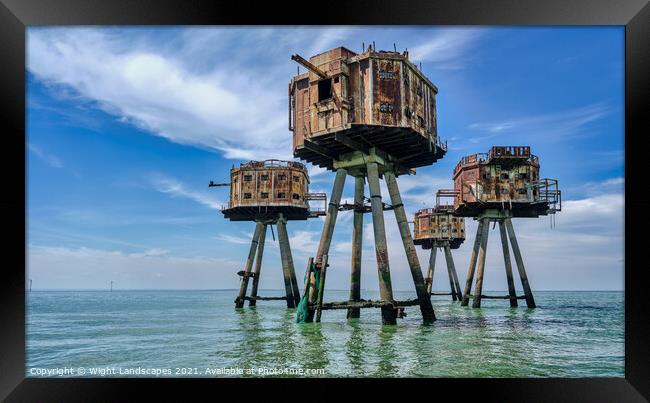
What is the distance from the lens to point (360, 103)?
21156 mm

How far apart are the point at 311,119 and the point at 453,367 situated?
12789 millimetres

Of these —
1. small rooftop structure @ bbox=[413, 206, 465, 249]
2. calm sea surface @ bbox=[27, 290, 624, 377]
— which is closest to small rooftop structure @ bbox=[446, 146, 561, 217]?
calm sea surface @ bbox=[27, 290, 624, 377]

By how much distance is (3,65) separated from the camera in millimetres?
11195

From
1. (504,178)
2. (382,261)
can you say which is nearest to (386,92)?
(382,261)

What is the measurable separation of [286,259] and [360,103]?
65.6 feet

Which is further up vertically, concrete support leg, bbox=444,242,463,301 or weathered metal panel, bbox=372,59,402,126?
weathered metal panel, bbox=372,59,402,126

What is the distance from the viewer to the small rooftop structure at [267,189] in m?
36.5

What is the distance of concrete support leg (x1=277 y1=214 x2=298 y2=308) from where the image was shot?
3791 centimetres

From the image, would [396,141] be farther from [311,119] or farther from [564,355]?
[564,355]

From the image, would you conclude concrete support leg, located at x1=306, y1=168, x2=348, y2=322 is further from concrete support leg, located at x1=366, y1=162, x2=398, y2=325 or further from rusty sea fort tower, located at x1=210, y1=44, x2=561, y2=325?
concrete support leg, located at x1=366, y1=162, x2=398, y2=325

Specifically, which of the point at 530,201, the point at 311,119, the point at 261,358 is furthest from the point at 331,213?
the point at 530,201

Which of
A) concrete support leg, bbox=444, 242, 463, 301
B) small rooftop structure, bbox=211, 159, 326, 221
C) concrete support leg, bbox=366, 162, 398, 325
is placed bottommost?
concrete support leg, bbox=444, 242, 463, 301

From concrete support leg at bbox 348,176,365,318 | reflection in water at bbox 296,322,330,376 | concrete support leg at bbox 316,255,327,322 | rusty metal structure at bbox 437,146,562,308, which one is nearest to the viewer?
reflection in water at bbox 296,322,330,376

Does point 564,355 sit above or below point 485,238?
below
